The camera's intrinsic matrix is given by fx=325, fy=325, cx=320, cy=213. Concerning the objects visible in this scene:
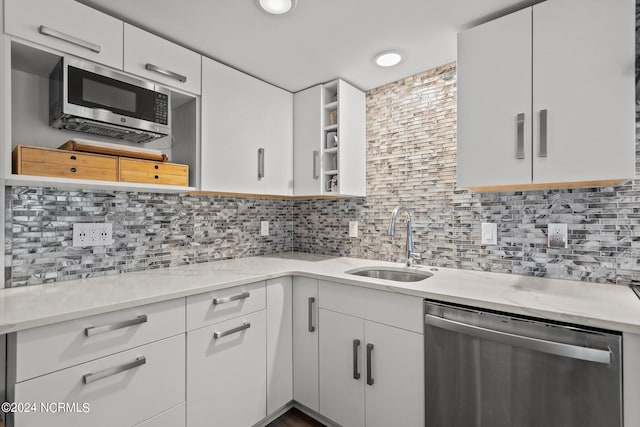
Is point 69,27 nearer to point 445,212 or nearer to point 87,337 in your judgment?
point 87,337

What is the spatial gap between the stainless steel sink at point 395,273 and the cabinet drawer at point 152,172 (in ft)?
3.58

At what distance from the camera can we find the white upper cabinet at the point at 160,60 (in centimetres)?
157

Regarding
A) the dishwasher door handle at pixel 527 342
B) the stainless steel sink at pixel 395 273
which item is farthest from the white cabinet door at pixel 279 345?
the dishwasher door handle at pixel 527 342

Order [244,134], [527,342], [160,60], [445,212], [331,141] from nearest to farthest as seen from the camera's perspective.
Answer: [527,342] < [160,60] < [445,212] < [244,134] < [331,141]

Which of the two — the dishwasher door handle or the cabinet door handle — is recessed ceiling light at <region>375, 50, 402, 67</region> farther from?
the cabinet door handle

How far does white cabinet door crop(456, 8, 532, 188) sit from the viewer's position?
144cm

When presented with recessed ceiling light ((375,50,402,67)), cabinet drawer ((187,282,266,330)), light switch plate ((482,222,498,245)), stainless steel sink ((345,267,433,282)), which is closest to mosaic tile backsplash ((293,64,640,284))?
light switch plate ((482,222,498,245))

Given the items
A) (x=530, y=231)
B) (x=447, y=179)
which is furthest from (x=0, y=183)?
(x=530, y=231)

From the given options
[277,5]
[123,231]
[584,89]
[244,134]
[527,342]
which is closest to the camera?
[527,342]

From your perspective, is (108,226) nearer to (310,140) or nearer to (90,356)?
(90,356)

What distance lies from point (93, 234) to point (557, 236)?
2.35 meters

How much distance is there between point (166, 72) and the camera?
66.3 inches

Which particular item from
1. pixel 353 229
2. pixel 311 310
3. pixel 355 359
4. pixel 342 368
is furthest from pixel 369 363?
pixel 353 229

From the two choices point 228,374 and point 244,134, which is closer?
point 228,374
